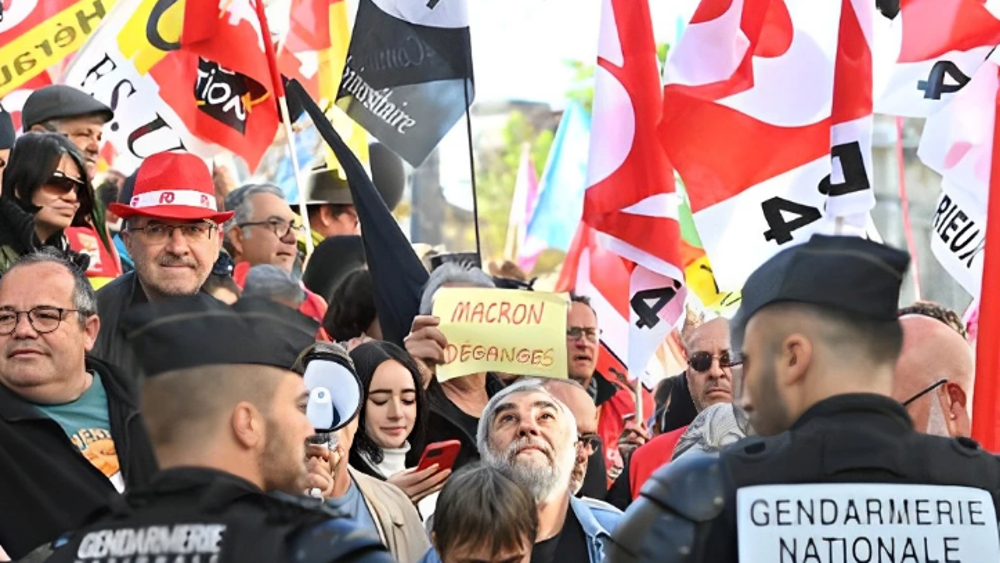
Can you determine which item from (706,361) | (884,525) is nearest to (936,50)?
(706,361)

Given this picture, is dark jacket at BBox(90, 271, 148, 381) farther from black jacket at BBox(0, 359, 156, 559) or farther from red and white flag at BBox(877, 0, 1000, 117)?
red and white flag at BBox(877, 0, 1000, 117)

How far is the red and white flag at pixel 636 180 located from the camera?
9328 millimetres

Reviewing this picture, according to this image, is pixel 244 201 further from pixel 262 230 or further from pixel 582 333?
pixel 582 333

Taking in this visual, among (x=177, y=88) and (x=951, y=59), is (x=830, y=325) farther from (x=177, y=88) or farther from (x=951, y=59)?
(x=177, y=88)

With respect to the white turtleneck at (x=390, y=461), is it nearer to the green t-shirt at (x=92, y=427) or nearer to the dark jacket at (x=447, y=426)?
the dark jacket at (x=447, y=426)

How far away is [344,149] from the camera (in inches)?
360

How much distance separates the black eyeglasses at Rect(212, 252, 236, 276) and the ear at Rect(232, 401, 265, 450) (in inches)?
168

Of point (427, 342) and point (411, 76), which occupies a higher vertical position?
point (411, 76)

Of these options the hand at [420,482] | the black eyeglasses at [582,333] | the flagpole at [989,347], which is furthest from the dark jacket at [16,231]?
the flagpole at [989,347]

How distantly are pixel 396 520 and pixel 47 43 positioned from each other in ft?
16.7

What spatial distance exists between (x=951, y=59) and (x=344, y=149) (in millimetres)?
2962

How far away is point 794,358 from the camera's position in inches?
157

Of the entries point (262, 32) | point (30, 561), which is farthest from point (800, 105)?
point (30, 561)

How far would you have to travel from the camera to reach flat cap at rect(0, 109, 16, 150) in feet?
24.8
